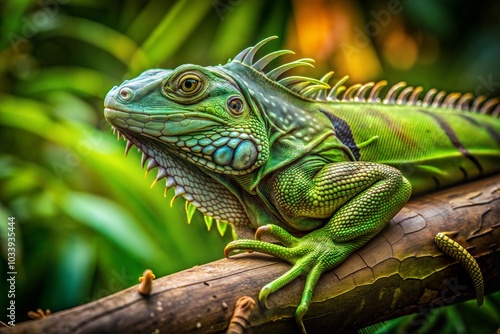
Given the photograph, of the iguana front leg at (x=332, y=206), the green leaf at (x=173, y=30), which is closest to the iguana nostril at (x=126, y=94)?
the iguana front leg at (x=332, y=206)

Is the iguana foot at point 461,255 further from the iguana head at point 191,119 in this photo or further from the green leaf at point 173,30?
the green leaf at point 173,30

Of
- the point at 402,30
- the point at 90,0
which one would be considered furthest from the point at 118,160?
the point at 402,30

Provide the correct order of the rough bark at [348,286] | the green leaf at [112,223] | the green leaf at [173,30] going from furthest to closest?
the green leaf at [173,30]
the green leaf at [112,223]
the rough bark at [348,286]

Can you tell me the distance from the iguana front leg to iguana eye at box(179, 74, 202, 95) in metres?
0.57

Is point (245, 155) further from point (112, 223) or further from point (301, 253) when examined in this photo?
point (112, 223)

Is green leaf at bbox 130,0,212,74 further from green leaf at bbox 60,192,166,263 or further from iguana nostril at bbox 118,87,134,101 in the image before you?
iguana nostril at bbox 118,87,134,101

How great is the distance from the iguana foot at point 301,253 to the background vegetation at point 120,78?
1.68 metres

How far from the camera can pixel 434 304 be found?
2.84m

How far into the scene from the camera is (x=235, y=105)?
2654 millimetres

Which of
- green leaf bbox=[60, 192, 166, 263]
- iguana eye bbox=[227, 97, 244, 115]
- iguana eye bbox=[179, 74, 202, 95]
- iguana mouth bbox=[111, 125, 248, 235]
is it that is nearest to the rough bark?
iguana mouth bbox=[111, 125, 248, 235]

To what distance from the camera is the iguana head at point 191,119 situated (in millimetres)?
2549

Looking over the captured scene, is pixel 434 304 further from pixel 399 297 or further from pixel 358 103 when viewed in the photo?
pixel 358 103

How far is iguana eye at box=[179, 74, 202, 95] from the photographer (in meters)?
2.60

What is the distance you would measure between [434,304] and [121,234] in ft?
8.99
